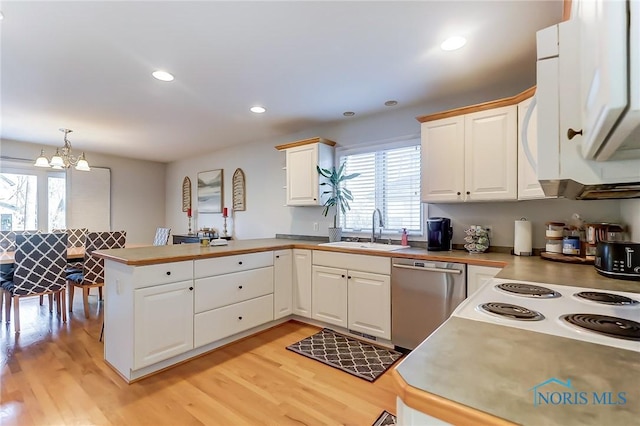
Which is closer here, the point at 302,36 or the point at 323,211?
the point at 302,36

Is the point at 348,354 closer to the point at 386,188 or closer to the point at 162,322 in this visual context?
the point at 162,322

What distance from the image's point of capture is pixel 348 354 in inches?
105

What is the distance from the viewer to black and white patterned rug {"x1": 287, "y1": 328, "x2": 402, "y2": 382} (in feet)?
7.93

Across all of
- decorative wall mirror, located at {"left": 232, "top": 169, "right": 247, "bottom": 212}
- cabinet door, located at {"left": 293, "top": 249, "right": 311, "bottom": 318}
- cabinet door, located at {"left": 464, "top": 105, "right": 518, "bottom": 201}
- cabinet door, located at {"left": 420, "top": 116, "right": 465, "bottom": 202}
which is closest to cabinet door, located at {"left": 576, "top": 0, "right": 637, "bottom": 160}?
cabinet door, located at {"left": 464, "top": 105, "right": 518, "bottom": 201}

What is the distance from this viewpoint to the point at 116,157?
19.0ft

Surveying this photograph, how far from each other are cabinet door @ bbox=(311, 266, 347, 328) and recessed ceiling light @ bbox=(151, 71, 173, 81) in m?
2.21

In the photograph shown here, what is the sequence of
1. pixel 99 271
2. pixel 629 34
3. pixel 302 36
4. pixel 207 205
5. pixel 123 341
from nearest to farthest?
1. pixel 629 34
2. pixel 302 36
3. pixel 123 341
4. pixel 99 271
5. pixel 207 205

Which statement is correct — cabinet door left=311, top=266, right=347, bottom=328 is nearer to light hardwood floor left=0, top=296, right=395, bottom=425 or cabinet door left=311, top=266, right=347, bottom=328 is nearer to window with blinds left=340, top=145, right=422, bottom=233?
light hardwood floor left=0, top=296, right=395, bottom=425

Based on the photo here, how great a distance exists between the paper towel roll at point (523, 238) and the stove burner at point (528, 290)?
128 cm

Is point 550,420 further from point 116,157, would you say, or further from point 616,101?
point 116,157

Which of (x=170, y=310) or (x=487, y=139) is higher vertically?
(x=487, y=139)

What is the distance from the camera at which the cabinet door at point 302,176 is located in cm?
365

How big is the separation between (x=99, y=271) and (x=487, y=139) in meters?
4.41

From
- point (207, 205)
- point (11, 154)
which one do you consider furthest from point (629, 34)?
point (11, 154)
